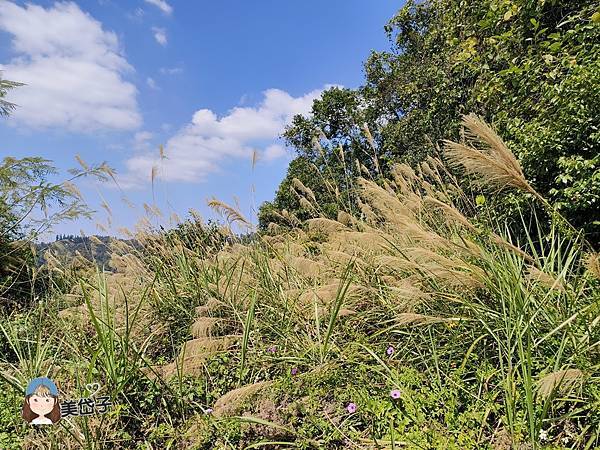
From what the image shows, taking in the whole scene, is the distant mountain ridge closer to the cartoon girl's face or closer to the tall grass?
the tall grass

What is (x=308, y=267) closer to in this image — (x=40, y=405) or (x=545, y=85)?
(x=40, y=405)

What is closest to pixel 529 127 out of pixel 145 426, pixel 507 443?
pixel 507 443

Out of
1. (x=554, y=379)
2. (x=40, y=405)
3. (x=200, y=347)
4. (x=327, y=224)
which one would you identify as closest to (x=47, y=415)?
(x=40, y=405)

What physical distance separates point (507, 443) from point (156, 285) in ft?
8.41

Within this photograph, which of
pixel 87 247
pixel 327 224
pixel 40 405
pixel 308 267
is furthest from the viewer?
pixel 87 247

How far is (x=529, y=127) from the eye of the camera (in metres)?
3.59

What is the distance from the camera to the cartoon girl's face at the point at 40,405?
1911 mm

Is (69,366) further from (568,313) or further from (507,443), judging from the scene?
(568,313)

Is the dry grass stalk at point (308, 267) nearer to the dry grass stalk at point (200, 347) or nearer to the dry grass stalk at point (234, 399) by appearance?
the dry grass stalk at point (200, 347)

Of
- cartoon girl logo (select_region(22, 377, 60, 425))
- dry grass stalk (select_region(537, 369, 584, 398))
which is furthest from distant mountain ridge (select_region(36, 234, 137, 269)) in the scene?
dry grass stalk (select_region(537, 369, 584, 398))

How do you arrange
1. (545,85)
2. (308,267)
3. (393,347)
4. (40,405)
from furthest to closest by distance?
(545,85) → (308,267) → (393,347) → (40,405)

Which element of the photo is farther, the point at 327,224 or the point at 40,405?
the point at 327,224

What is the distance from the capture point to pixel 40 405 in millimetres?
1918

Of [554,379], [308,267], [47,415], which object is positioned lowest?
[554,379]
